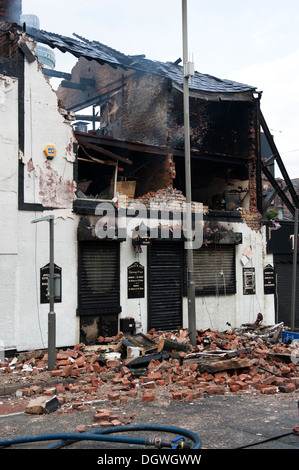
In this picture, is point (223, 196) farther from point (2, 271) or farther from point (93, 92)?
point (2, 271)

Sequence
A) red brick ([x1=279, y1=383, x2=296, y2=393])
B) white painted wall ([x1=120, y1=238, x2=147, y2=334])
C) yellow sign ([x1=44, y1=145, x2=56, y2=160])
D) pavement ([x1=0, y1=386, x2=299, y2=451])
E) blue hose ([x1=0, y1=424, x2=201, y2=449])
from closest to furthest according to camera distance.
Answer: blue hose ([x1=0, y1=424, x2=201, y2=449])
pavement ([x1=0, y1=386, x2=299, y2=451])
red brick ([x1=279, y1=383, x2=296, y2=393])
yellow sign ([x1=44, y1=145, x2=56, y2=160])
white painted wall ([x1=120, y1=238, x2=147, y2=334])

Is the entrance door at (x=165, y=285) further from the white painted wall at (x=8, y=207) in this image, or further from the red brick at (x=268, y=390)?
the red brick at (x=268, y=390)

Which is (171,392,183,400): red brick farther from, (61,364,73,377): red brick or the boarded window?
the boarded window

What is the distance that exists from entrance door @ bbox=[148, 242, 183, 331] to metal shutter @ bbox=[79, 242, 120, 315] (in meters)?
1.29

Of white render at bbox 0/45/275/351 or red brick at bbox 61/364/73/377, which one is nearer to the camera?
red brick at bbox 61/364/73/377

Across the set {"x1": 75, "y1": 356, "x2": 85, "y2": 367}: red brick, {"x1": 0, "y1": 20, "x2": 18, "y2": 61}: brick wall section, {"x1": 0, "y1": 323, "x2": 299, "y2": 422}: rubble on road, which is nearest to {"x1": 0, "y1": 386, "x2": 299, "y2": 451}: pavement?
{"x1": 0, "y1": 323, "x2": 299, "y2": 422}: rubble on road

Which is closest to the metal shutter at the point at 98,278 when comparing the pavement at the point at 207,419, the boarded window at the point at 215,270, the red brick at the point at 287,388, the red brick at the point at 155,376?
the boarded window at the point at 215,270

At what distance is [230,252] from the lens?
53.2ft

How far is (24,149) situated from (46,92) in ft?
5.83

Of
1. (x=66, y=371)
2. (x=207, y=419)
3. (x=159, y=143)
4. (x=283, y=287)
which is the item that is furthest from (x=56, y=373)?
(x=283, y=287)

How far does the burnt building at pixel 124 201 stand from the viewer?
11805 mm

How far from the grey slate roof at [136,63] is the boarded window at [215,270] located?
5612 mm

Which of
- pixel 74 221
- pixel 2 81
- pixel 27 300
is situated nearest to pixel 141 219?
pixel 74 221

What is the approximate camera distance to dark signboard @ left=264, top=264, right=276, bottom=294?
1714cm
